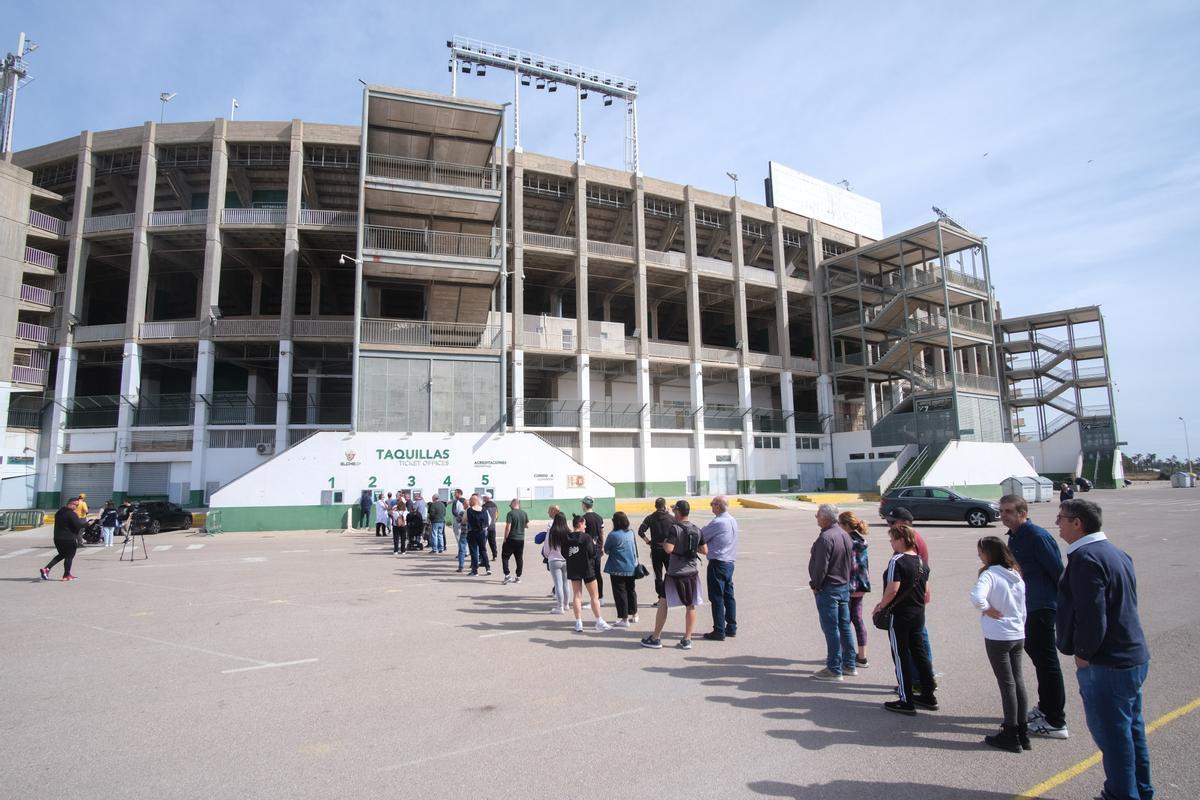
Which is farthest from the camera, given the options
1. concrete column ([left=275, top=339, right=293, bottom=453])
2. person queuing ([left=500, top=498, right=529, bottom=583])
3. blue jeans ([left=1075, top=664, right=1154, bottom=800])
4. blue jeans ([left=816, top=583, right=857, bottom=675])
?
concrete column ([left=275, top=339, right=293, bottom=453])

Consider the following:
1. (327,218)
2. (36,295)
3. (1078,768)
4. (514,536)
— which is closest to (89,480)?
(36,295)

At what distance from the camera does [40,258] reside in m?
35.7

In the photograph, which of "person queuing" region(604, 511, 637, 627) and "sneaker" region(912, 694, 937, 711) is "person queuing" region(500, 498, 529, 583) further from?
"sneaker" region(912, 694, 937, 711)

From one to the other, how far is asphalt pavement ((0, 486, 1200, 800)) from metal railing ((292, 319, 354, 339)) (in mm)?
26592

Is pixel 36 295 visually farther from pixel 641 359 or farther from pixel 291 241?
pixel 641 359

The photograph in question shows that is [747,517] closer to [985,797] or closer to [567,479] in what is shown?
[567,479]

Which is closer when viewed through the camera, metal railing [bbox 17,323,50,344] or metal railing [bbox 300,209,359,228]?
metal railing [bbox 17,323,50,344]

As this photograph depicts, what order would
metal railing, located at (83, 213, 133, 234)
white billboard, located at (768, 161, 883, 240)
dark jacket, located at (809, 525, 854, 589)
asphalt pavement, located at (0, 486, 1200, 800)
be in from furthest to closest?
white billboard, located at (768, 161, 883, 240) < metal railing, located at (83, 213, 133, 234) < dark jacket, located at (809, 525, 854, 589) < asphalt pavement, located at (0, 486, 1200, 800)

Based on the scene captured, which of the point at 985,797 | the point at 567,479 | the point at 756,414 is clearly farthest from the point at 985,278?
the point at 985,797

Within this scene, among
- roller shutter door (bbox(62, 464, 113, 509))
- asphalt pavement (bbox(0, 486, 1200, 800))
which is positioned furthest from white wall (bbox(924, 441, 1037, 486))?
roller shutter door (bbox(62, 464, 113, 509))

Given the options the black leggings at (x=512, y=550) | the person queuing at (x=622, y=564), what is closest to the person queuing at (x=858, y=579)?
the person queuing at (x=622, y=564)

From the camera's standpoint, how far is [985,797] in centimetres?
372

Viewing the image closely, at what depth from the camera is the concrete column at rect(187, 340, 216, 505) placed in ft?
111

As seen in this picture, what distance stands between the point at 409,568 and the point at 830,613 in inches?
429
